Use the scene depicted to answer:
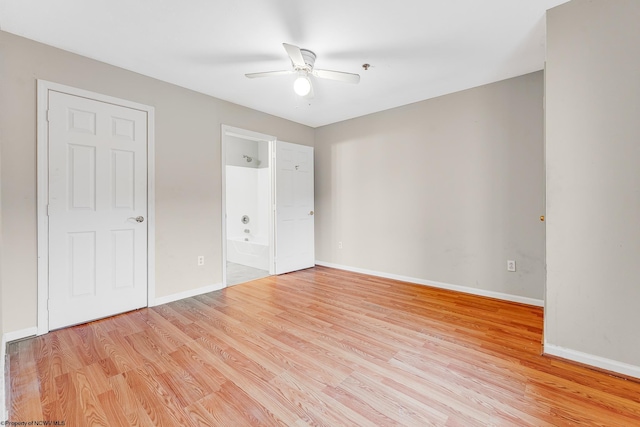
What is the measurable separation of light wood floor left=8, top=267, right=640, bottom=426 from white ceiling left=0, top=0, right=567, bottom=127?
2.49 meters

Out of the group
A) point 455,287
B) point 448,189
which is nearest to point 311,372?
point 455,287

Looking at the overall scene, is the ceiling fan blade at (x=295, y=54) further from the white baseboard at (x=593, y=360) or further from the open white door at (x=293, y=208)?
the white baseboard at (x=593, y=360)

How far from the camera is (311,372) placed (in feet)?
5.65

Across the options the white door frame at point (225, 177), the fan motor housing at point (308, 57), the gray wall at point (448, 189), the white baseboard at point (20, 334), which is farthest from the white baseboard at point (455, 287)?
the white baseboard at point (20, 334)

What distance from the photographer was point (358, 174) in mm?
4219

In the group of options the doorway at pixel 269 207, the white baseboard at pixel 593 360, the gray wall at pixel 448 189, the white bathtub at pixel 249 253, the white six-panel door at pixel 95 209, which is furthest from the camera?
the white bathtub at pixel 249 253

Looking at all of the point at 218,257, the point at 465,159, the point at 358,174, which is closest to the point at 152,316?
the point at 218,257

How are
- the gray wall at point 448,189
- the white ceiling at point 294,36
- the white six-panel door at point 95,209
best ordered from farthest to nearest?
the gray wall at point 448,189 < the white six-panel door at point 95,209 < the white ceiling at point 294,36

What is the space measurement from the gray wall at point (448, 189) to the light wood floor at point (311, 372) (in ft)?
2.38

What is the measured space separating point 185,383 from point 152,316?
1.29 metres

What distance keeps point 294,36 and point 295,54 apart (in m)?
0.21

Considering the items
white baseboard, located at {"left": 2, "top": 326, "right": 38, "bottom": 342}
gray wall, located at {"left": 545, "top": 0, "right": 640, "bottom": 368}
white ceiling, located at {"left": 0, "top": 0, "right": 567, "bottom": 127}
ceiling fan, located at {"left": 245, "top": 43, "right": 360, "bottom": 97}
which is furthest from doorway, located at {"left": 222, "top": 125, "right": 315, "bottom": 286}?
gray wall, located at {"left": 545, "top": 0, "right": 640, "bottom": 368}

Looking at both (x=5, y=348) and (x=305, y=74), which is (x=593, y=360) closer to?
(x=305, y=74)

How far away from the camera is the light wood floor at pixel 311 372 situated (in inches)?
54.1
